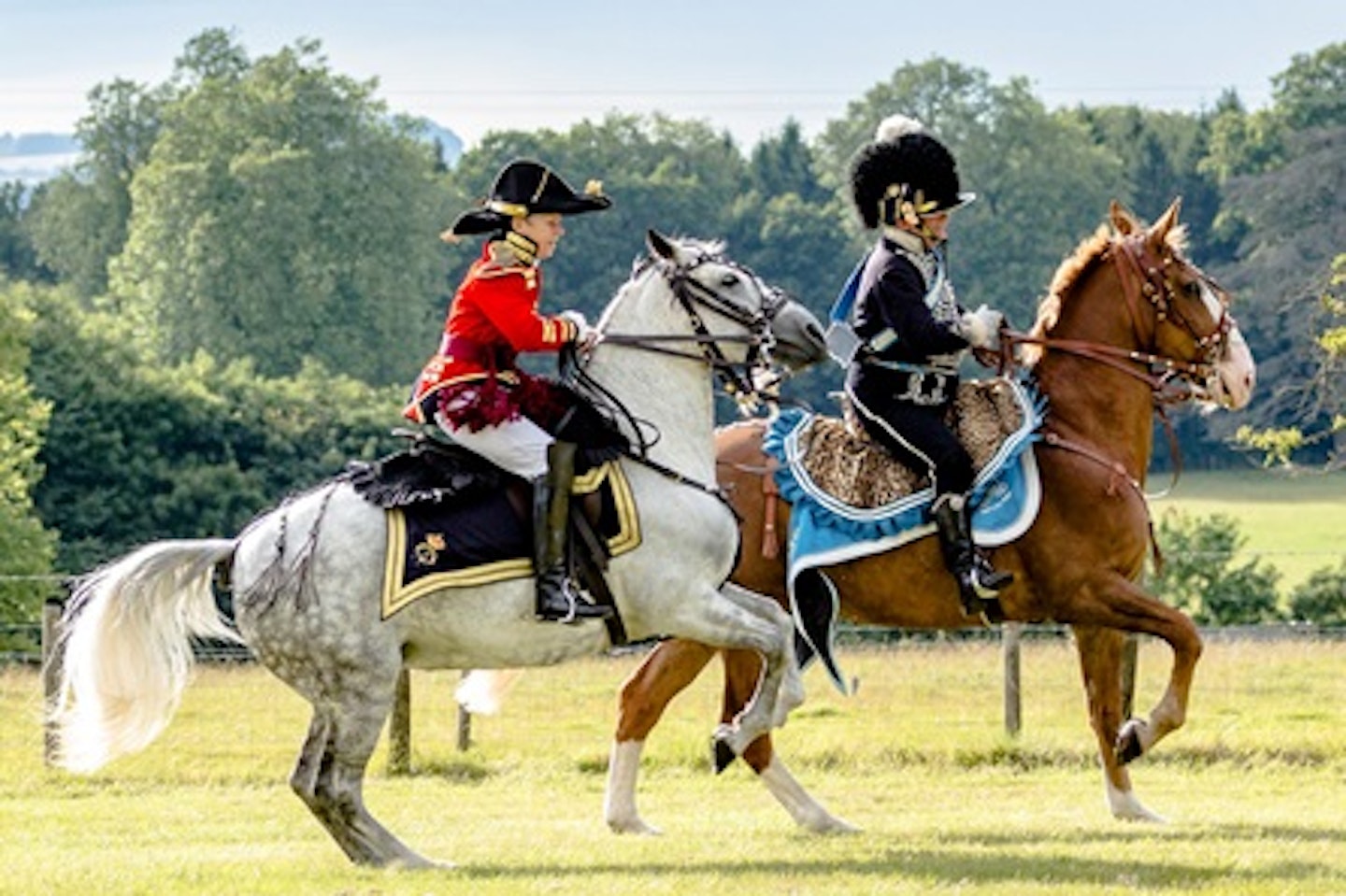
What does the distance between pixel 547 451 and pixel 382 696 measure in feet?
4.04

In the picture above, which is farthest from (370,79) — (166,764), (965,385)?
(965,385)

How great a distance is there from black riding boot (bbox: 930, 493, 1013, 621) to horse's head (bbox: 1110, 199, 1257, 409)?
57.6 inches

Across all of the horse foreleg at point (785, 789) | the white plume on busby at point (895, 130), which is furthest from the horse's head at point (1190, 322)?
the horse foreleg at point (785, 789)

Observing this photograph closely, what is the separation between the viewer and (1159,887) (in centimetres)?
1149

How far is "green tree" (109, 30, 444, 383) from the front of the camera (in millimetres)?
82062

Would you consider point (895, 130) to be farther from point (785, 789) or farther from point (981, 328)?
point (785, 789)

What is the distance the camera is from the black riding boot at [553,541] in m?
12.1

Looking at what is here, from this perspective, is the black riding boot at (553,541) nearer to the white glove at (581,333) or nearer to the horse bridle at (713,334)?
the white glove at (581,333)

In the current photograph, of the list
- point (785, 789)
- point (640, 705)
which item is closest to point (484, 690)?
point (640, 705)

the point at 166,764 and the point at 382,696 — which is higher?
the point at 382,696

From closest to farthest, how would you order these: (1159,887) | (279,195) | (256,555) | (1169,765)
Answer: (1159,887), (256,555), (1169,765), (279,195)

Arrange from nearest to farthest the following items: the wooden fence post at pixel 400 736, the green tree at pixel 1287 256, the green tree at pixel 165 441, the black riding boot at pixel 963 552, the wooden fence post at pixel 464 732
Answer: the black riding boot at pixel 963 552 → the wooden fence post at pixel 400 736 → the wooden fence post at pixel 464 732 → the green tree at pixel 165 441 → the green tree at pixel 1287 256

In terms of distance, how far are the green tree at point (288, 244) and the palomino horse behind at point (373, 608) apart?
68631mm

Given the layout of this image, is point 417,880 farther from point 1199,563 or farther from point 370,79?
point 370,79
